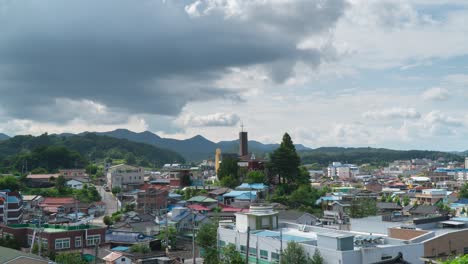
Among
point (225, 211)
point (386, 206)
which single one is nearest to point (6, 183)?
point (225, 211)

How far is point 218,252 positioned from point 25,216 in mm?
23372

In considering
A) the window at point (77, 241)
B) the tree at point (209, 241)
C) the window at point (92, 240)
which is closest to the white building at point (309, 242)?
the tree at point (209, 241)

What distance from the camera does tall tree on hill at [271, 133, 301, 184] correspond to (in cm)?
4875

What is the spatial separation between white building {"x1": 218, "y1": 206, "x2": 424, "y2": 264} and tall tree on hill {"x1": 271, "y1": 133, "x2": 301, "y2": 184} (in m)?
23.5

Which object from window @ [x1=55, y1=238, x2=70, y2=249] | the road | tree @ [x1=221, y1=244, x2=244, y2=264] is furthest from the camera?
the road

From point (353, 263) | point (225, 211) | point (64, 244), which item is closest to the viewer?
point (353, 263)

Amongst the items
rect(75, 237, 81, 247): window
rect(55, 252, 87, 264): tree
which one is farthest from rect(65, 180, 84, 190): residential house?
rect(55, 252, 87, 264): tree

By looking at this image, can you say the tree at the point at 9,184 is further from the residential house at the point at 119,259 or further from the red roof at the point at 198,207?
the residential house at the point at 119,259

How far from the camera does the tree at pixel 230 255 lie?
21269 millimetres

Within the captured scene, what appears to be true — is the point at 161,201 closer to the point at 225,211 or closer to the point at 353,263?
the point at 225,211

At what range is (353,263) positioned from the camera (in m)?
18.1

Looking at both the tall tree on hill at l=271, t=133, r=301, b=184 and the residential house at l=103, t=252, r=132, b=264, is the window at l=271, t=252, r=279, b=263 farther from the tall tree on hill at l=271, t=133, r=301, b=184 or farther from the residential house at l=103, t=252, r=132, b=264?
the tall tree on hill at l=271, t=133, r=301, b=184

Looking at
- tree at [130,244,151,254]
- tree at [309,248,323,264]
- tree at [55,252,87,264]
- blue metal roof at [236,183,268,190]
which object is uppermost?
blue metal roof at [236,183,268,190]

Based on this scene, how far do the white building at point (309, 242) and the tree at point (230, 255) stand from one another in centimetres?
55
